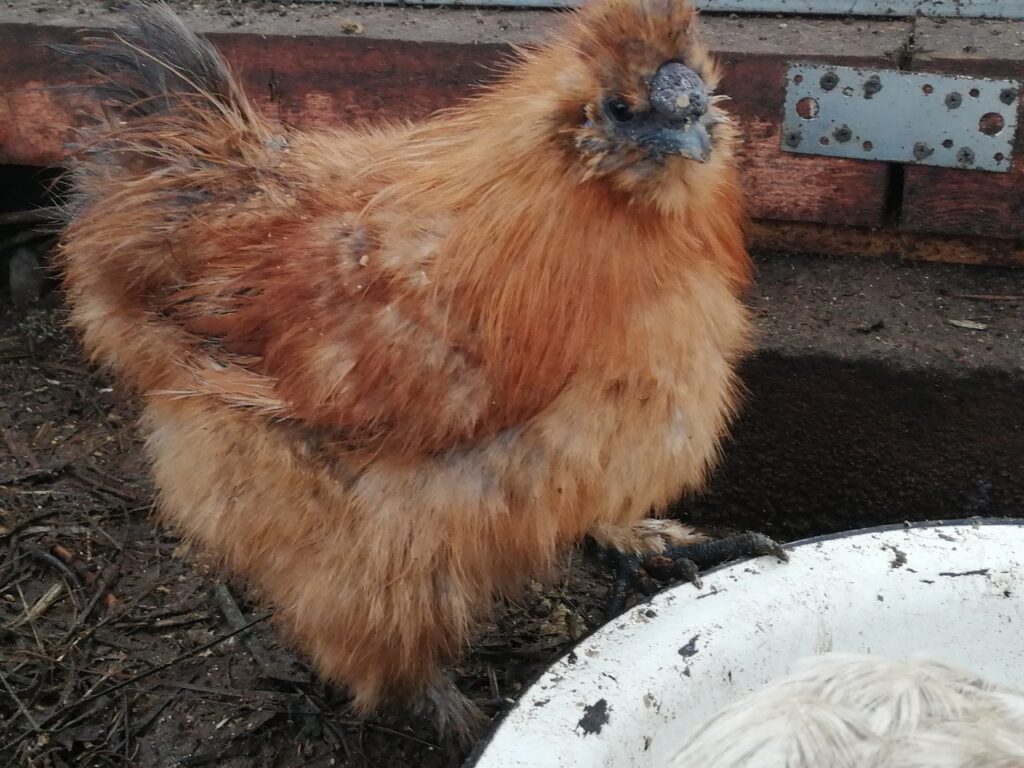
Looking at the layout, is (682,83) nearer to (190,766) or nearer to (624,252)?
(624,252)

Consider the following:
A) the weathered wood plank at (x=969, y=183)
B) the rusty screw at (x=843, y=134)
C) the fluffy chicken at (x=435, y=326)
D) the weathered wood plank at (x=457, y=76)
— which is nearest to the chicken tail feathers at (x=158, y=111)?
the fluffy chicken at (x=435, y=326)

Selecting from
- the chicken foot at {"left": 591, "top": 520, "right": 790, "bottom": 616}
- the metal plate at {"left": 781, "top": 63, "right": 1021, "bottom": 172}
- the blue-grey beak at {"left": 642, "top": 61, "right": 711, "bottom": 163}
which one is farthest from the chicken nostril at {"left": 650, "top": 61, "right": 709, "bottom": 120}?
the metal plate at {"left": 781, "top": 63, "right": 1021, "bottom": 172}

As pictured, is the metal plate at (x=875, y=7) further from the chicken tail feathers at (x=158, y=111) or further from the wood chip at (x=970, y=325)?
the chicken tail feathers at (x=158, y=111)

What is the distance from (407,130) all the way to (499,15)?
1.32 m

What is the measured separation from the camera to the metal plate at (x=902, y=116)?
2803 millimetres

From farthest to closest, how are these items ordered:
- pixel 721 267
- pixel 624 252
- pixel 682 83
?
pixel 721 267, pixel 624 252, pixel 682 83

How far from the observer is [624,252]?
189 centimetres

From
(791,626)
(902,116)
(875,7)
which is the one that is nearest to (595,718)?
(791,626)

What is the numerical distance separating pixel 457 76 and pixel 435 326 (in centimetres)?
149

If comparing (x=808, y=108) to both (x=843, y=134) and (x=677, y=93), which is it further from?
(x=677, y=93)

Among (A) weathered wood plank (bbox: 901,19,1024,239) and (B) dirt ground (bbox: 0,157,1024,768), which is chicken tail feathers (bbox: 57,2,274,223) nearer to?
(B) dirt ground (bbox: 0,157,1024,768)

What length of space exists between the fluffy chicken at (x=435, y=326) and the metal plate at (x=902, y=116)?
0.86 m

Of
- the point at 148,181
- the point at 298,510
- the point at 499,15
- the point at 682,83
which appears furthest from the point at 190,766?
the point at 499,15

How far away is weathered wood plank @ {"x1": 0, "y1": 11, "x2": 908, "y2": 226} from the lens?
3000 millimetres
